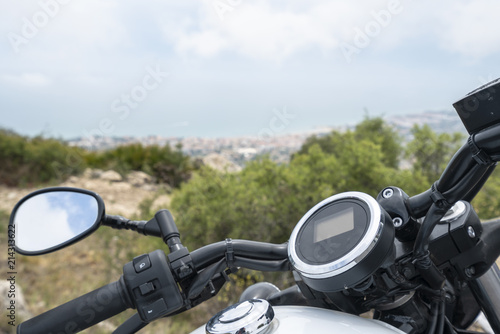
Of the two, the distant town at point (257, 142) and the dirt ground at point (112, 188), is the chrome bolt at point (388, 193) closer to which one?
the distant town at point (257, 142)

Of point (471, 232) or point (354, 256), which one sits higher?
point (354, 256)

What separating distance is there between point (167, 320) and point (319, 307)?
3.07 metres

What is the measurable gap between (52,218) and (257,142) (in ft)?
21.6

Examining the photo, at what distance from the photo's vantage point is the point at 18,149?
1044 centimetres

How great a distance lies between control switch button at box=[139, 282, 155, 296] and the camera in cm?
72

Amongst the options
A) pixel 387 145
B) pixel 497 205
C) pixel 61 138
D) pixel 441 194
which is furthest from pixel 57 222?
pixel 61 138

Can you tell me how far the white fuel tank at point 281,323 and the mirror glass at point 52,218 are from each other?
383mm

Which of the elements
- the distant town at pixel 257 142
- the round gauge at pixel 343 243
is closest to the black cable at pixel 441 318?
the round gauge at pixel 343 243

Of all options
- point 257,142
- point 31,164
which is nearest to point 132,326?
point 257,142

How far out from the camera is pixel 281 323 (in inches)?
27.9

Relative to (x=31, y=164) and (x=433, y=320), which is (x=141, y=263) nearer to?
(x=433, y=320)

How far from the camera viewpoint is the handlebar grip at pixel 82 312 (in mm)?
685

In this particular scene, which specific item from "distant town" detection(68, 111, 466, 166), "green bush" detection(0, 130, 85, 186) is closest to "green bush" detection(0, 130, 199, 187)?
"green bush" detection(0, 130, 85, 186)

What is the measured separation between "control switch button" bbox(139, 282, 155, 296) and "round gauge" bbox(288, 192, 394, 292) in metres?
0.25
